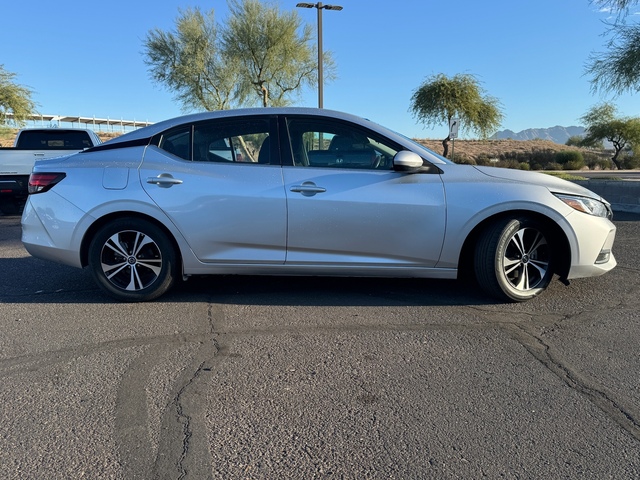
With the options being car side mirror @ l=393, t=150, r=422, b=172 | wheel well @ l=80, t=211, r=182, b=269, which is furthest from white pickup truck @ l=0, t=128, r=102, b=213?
car side mirror @ l=393, t=150, r=422, b=172

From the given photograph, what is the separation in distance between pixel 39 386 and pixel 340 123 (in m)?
3.04

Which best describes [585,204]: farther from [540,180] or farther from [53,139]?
[53,139]

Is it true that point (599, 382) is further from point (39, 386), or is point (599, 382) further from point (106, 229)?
point (106, 229)

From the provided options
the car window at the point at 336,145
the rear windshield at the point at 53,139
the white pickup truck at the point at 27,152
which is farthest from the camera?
the rear windshield at the point at 53,139

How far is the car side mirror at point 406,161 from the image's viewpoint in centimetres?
404

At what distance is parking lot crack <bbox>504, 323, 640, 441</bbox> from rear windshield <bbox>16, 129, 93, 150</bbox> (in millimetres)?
10084

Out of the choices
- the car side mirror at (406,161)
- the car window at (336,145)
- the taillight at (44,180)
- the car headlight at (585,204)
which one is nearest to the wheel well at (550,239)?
the car headlight at (585,204)

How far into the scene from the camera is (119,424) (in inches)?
97.6

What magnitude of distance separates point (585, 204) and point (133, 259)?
399 cm

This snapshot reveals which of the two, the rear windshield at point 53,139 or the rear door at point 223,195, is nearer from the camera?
the rear door at point 223,195

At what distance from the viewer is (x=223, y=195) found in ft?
13.6

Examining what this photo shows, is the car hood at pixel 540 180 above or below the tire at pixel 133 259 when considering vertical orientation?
above

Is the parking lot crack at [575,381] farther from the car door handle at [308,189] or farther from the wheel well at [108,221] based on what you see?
the wheel well at [108,221]

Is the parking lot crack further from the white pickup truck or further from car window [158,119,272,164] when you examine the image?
the white pickup truck
